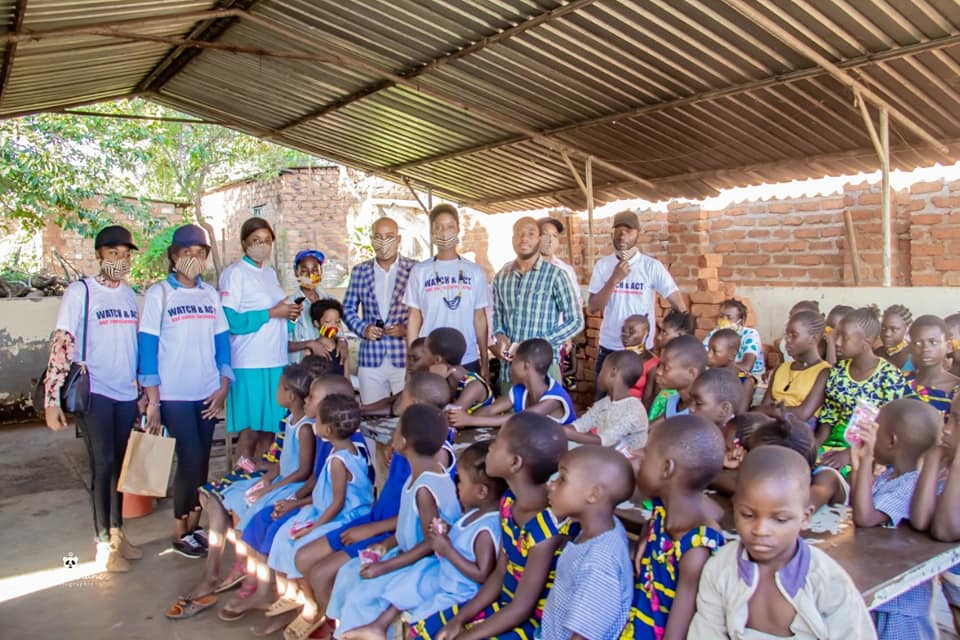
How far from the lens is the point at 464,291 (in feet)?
15.8

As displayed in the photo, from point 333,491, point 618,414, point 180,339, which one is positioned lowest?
point 333,491

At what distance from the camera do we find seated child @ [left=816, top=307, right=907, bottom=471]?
11.9ft

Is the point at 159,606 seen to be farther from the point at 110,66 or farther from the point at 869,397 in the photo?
the point at 110,66

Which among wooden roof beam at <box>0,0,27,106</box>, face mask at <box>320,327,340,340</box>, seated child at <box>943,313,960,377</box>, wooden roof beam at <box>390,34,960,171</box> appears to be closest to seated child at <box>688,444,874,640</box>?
seated child at <box>943,313,960,377</box>

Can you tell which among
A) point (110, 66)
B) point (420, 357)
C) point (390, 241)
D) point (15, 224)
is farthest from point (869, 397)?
point (15, 224)

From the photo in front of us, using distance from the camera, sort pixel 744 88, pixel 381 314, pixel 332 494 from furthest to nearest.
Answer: pixel 744 88
pixel 381 314
pixel 332 494

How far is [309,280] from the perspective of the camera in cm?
543

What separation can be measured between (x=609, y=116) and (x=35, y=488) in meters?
5.58

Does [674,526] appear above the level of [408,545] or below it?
above

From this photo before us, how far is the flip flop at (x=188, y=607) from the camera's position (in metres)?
3.70

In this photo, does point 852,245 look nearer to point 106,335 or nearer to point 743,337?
point 743,337

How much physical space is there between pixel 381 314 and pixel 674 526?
10.9 ft

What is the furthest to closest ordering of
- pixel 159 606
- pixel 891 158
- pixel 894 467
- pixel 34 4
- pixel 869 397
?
pixel 891 158, pixel 34 4, pixel 159 606, pixel 869 397, pixel 894 467

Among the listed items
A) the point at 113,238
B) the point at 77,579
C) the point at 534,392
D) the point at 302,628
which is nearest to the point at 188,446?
the point at 77,579
